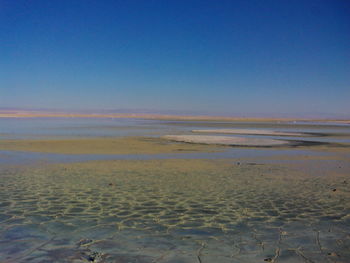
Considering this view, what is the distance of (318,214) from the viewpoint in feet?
28.1

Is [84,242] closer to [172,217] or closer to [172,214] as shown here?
[172,217]

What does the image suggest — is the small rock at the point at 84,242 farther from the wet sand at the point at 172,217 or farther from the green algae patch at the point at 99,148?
the green algae patch at the point at 99,148

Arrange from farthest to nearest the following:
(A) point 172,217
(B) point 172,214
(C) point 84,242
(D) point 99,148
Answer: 1. (D) point 99,148
2. (B) point 172,214
3. (A) point 172,217
4. (C) point 84,242

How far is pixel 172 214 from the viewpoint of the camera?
27.6 feet

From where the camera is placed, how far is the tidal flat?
608 cm

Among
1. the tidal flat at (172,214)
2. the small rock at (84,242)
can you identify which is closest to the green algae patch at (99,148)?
the tidal flat at (172,214)

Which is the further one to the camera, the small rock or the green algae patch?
the green algae patch

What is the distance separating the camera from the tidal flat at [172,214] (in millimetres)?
6082

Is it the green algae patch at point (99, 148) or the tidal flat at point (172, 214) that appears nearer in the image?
the tidal flat at point (172, 214)

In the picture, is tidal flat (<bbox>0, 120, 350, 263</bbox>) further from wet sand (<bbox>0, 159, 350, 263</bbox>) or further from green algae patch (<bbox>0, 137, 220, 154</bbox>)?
green algae patch (<bbox>0, 137, 220, 154</bbox>)

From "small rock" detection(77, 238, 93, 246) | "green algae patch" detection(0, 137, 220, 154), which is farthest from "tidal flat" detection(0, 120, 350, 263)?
"green algae patch" detection(0, 137, 220, 154)

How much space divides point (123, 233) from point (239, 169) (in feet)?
30.3

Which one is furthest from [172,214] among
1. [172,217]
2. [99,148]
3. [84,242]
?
[99,148]

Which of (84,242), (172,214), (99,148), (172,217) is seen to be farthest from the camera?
(99,148)
